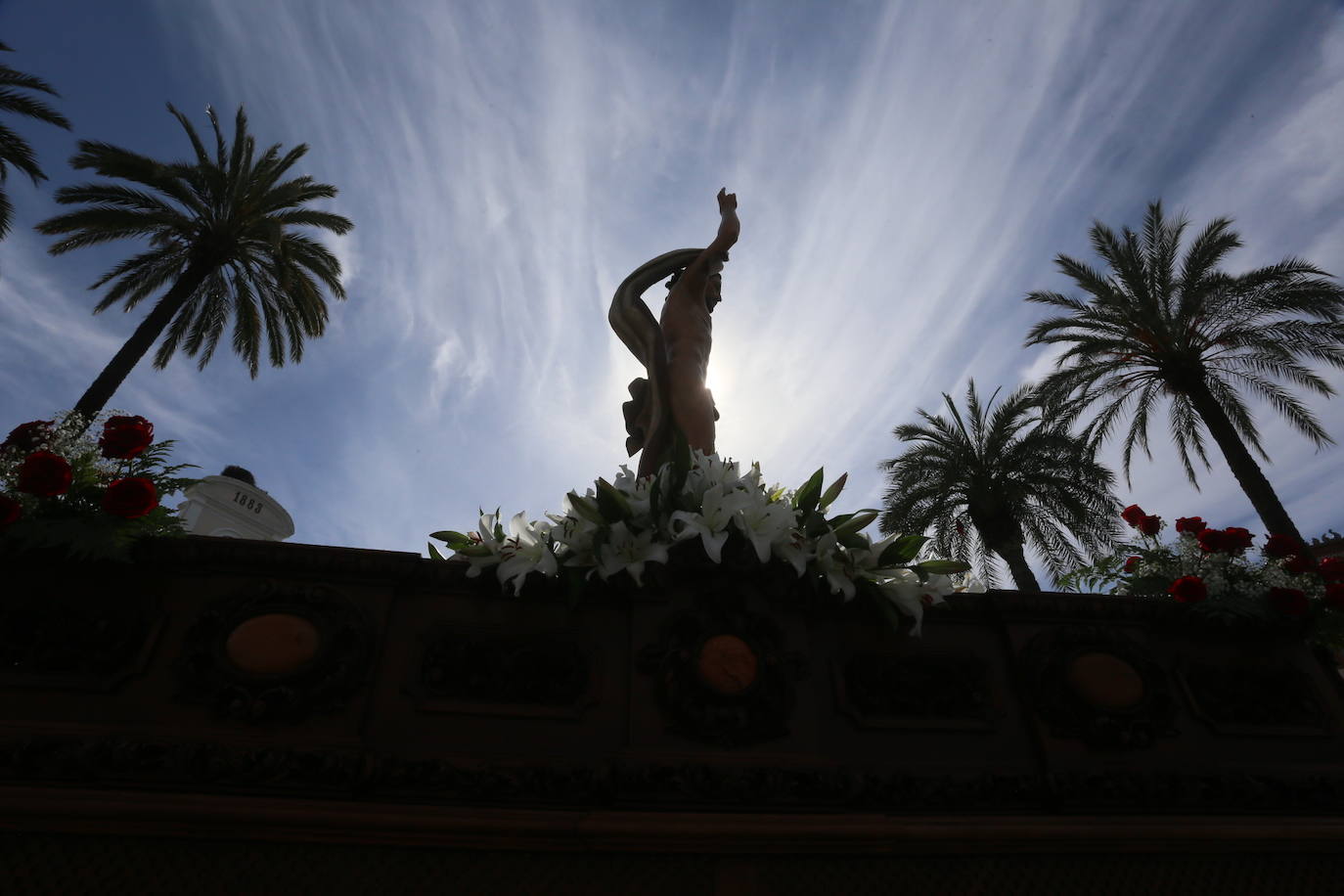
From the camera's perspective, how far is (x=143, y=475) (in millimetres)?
3033

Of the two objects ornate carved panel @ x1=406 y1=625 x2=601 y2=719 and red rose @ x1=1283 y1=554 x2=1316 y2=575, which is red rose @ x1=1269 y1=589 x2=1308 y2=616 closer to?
red rose @ x1=1283 y1=554 x2=1316 y2=575

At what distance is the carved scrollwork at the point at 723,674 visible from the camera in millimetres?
2449

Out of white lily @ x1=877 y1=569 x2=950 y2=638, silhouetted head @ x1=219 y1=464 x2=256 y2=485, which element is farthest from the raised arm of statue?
A: silhouetted head @ x1=219 y1=464 x2=256 y2=485

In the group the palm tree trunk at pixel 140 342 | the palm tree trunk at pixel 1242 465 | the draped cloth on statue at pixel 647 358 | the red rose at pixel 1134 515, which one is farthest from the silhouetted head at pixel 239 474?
the palm tree trunk at pixel 1242 465

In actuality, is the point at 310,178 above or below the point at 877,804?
above

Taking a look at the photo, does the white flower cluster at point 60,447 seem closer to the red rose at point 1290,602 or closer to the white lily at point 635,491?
the white lily at point 635,491

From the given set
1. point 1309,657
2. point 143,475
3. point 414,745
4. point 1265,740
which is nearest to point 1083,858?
point 1265,740

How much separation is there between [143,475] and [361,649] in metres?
1.42

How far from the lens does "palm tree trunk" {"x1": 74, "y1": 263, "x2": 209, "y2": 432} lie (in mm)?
12211

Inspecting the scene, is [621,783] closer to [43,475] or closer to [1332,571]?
[43,475]

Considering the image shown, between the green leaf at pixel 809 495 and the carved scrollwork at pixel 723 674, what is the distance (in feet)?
1.89

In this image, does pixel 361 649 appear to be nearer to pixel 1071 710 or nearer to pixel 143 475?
pixel 143 475

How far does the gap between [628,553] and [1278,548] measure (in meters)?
3.48

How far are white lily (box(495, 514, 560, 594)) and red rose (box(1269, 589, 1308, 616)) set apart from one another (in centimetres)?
323
